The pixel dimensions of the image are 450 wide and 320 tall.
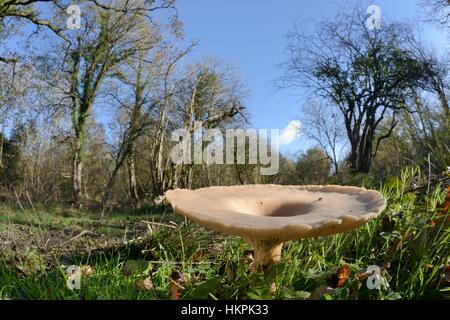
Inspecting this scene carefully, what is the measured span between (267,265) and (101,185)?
20.4m

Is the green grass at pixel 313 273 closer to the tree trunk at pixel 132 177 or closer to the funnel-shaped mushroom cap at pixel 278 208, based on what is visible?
the funnel-shaped mushroom cap at pixel 278 208

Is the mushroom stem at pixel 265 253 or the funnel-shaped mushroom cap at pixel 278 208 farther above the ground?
the funnel-shaped mushroom cap at pixel 278 208

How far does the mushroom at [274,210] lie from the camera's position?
3.88 feet

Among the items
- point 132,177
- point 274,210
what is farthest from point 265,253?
point 132,177

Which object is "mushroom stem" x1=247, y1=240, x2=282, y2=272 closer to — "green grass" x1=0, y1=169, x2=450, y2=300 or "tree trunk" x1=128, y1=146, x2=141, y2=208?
"green grass" x1=0, y1=169, x2=450, y2=300

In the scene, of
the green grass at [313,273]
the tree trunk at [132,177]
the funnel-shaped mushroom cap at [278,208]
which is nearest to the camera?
the funnel-shaped mushroom cap at [278,208]

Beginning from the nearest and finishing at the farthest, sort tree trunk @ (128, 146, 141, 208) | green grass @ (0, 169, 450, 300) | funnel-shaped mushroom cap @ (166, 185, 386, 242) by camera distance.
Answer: funnel-shaped mushroom cap @ (166, 185, 386, 242) < green grass @ (0, 169, 450, 300) < tree trunk @ (128, 146, 141, 208)

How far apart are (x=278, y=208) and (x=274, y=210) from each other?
0.06ft

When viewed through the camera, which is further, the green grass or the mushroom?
the green grass

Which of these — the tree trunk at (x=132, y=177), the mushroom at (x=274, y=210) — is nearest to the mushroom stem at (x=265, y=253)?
the mushroom at (x=274, y=210)

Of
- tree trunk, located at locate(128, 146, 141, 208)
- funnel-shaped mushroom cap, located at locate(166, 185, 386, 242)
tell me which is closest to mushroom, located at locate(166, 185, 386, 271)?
funnel-shaped mushroom cap, located at locate(166, 185, 386, 242)

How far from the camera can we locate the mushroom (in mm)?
1182

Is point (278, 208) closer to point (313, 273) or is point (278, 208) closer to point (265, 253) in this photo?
point (265, 253)
